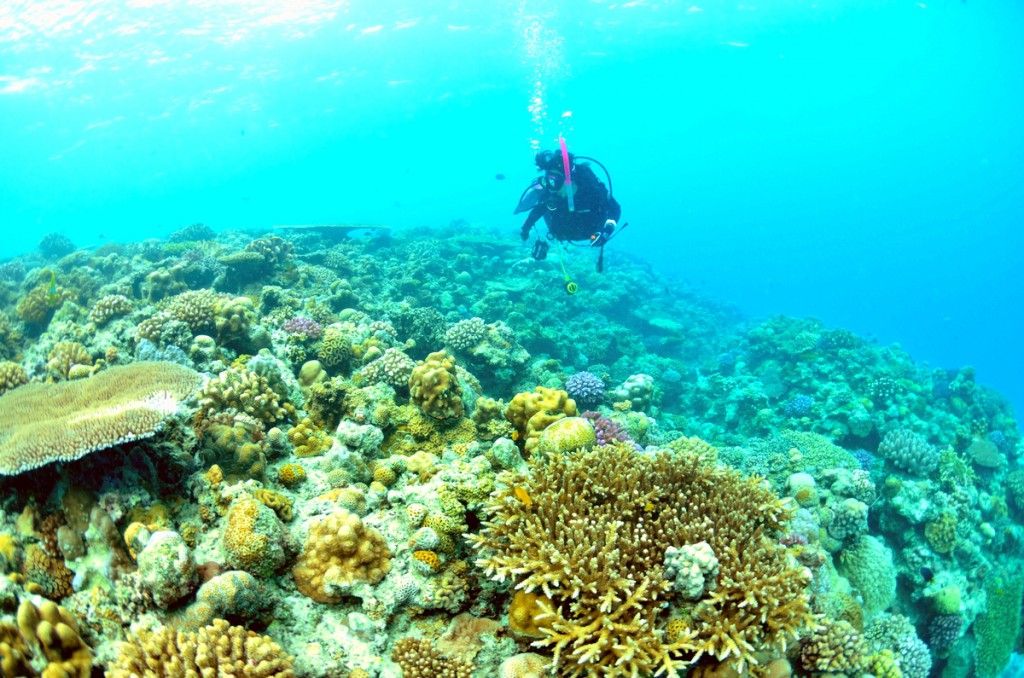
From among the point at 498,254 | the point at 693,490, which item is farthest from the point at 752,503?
the point at 498,254

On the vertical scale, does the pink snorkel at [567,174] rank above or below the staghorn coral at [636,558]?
above

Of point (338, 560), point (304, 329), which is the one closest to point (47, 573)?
point (338, 560)

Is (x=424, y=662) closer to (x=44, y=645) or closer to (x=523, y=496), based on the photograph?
(x=523, y=496)

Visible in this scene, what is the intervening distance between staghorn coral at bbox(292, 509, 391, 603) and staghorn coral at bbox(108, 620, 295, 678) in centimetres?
61

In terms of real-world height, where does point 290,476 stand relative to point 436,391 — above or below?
above

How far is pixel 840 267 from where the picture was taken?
155750 mm

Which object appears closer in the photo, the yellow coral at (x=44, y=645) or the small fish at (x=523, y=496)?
the yellow coral at (x=44, y=645)

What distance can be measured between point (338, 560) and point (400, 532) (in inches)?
21.8

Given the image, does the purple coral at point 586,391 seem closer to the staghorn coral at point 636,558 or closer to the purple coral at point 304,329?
the purple coral at point 304,329

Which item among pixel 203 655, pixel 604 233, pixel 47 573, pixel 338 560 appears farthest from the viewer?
pixel 604 233

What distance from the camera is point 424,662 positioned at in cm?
322

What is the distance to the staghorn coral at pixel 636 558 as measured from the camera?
9.66 feet

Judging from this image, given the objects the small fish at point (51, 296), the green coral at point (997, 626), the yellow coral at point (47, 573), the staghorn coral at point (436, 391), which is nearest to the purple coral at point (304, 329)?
the staghorn coral at point (436, 391)

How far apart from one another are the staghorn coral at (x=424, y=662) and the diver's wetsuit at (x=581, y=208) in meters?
10.1
